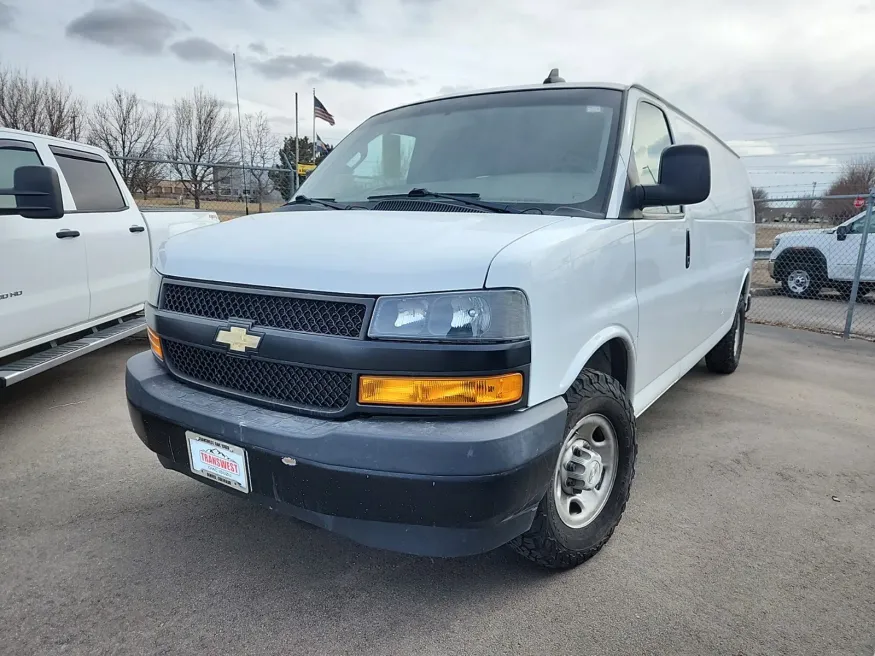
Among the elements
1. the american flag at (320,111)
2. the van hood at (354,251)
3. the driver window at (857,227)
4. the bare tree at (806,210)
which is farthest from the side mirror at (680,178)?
the american flag at (320,111)

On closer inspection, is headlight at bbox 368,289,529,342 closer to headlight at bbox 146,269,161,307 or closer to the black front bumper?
the black front bumper

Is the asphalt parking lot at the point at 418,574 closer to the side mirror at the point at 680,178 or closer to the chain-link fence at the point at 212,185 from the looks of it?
the side mirror at the point at 680,178

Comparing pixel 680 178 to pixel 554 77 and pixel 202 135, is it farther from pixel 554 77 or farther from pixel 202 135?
pixel 202 135

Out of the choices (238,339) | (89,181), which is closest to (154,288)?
(238,339)

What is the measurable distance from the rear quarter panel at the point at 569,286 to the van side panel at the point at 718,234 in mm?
1241

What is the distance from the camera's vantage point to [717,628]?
2188mm

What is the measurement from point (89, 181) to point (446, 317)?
14.5ft

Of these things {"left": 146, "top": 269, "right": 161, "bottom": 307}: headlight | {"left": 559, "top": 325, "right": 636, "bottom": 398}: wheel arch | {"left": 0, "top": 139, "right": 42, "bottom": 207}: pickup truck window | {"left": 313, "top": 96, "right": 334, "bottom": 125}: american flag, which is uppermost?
{"left": 313, "top": 96, "right": 334, "bottom": 125}: american flag

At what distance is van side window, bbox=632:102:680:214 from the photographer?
295 centimetres

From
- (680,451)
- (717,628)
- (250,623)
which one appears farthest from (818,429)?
(250,623)

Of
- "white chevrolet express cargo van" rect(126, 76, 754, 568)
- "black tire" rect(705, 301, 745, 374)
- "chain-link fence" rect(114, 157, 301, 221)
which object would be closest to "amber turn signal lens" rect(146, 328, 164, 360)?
A: "white chevrolet express cargo van" rect(126, 76, 754, 568)

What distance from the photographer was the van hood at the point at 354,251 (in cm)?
191

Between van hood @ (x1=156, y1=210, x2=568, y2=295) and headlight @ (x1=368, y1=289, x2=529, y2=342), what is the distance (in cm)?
3

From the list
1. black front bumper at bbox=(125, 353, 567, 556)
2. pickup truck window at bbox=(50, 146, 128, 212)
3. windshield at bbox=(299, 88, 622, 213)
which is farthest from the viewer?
pickup truck window at bbox=(50, 146, 128, 212)
